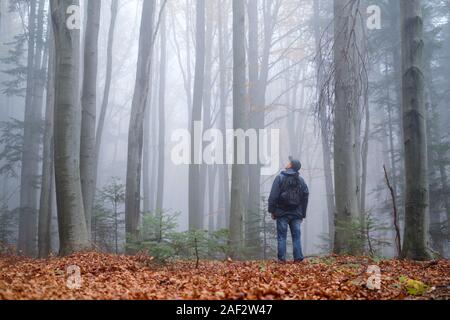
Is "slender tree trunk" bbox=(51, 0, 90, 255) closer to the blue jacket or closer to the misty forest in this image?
the misty forest

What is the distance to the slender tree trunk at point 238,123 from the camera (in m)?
9.59

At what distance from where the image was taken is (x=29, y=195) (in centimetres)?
1859

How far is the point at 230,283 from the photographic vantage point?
482 centimetres

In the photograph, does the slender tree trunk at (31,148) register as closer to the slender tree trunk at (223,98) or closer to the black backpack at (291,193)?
the slender tree trunk at (223,98)

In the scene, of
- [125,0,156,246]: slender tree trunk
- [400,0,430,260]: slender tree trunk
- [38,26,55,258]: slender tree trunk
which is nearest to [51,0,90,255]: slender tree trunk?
[125,0,156,246]: slender tree trunk

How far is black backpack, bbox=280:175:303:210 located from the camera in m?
7.91

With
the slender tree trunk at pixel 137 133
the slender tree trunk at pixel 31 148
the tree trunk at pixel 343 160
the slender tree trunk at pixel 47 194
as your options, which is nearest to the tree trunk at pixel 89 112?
the slender tree trunk at pixel 137 133

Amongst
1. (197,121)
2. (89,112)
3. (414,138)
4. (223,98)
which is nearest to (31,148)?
(197,121)

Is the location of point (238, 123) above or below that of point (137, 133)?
above

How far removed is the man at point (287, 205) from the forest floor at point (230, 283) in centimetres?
139

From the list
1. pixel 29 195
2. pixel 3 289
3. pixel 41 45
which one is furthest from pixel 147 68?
pixel 29 195

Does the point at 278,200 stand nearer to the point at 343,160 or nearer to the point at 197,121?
the point at 343,160

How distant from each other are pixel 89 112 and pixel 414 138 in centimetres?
770
